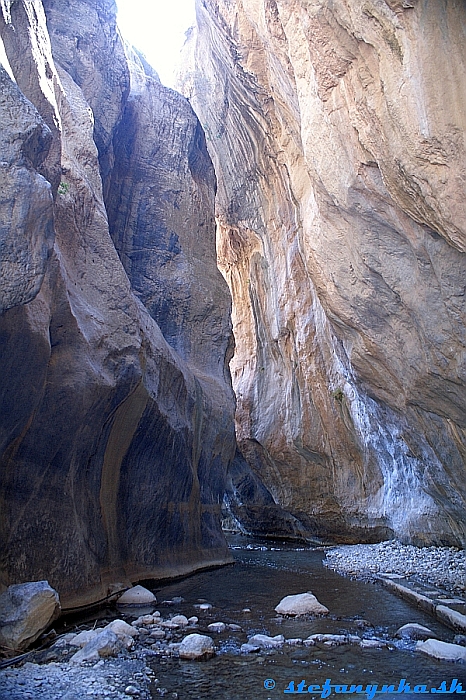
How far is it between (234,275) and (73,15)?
14.7m

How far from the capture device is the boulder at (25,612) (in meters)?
6.79

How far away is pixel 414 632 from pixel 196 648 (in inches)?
113

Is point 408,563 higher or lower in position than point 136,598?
lower

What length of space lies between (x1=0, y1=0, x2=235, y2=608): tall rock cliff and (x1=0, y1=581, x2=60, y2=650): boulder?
2.03 ft

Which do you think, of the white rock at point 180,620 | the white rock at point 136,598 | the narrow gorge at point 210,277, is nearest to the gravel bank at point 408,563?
the narrow gorge at point 210,277

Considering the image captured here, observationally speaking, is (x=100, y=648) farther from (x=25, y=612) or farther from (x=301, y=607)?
(x=301, y=607)

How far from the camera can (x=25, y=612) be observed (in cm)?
700

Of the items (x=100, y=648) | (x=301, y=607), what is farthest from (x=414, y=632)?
(x=100, y=648)

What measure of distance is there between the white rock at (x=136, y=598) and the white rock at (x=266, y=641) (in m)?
3.31

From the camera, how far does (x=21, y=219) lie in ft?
23.5

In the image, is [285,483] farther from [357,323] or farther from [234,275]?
[357,323]

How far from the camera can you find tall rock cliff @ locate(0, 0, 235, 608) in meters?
7.94

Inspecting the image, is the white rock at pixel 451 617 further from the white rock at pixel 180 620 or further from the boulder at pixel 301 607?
the white rock at pixel 180 620

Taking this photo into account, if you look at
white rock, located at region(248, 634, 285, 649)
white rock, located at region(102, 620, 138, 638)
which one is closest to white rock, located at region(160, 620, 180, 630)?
white rock, located at region(102, 620, 138, 638)
